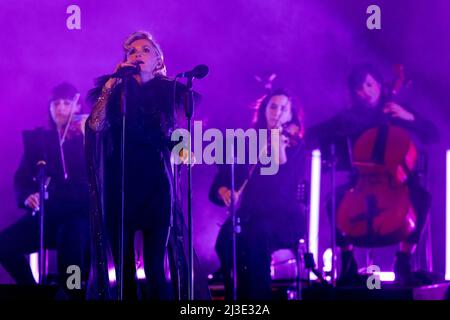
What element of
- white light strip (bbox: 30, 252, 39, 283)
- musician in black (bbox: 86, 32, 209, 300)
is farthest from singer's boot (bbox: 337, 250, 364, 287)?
white light strip (bbox: 30, 252, 39, 283)

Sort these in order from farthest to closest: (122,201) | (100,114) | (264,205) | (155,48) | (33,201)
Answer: (33,201) < (264,205) < (155,48) < (100,114) < (122,201)

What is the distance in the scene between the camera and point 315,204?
20.0 ft

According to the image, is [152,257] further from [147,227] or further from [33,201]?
[33,201]

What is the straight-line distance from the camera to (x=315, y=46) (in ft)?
19.9

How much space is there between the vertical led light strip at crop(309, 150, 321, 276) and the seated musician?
0.90ft

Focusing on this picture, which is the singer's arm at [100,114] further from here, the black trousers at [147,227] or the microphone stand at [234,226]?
the microphone stand at [234,226]

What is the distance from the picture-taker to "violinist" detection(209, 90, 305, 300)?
556cm

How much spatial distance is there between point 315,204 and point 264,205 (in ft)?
1.68

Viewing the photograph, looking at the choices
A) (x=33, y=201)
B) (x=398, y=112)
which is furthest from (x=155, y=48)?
(x=398, y=112)

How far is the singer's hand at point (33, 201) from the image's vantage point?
5.90 meters

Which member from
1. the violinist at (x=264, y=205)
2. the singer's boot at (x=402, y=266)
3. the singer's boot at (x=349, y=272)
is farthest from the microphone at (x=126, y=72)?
the singer's boot at (x=402, y=266)

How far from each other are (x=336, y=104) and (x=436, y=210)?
1.11m

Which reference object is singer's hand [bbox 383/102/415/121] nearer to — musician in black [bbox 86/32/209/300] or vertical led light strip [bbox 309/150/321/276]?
vertical led light strip [bbox 309/150/321/276]
